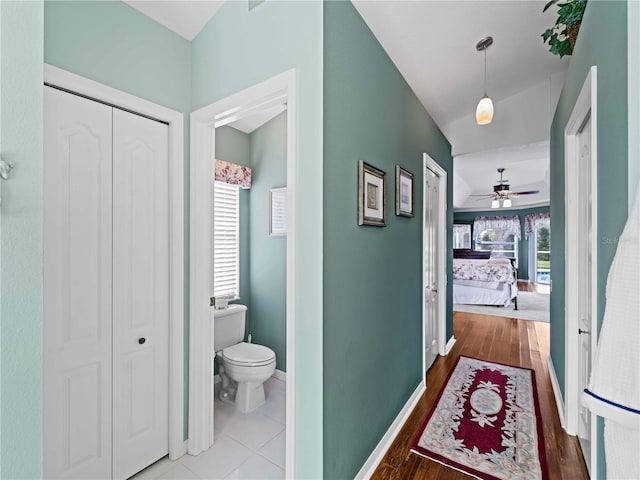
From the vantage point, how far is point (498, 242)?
10.0 metres

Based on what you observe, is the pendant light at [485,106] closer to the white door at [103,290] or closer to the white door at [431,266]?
the white door at [431,266]

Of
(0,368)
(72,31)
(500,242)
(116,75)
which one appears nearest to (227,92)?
(116,75)

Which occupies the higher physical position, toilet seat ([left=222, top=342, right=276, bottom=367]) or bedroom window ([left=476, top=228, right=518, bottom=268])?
bedroom window ([left=476, top=228, right=518, bottom=268])

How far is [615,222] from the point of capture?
120 centimetres

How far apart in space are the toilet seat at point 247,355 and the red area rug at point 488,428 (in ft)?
3.95

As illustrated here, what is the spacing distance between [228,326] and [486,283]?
558 cm

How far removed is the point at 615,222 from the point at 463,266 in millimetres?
6095

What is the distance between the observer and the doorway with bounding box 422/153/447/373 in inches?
128

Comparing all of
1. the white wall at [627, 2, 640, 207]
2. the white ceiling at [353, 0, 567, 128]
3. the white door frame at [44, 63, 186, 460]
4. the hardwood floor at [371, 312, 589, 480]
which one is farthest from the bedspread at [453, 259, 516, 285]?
the white door frame at [44, 63, 186, 460]

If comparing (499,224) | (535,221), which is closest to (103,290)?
(535,221)

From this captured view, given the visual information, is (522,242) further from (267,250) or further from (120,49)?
(120,49)

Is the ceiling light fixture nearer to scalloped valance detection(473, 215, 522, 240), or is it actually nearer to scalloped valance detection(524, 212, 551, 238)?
scalloped valance detection(524, 212, 551, 238)

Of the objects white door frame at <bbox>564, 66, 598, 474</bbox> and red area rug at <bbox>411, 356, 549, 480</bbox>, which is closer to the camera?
red area rug at <bbox>411, 356, 549, 480</bbox>

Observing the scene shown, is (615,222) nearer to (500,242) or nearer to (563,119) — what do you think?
(563,119)
